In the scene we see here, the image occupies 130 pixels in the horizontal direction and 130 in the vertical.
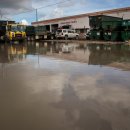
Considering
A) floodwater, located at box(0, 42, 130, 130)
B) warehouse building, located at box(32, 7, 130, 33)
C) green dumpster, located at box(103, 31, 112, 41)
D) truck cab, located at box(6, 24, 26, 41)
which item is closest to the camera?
floodwater, located at box(0, 42, 130, 130)

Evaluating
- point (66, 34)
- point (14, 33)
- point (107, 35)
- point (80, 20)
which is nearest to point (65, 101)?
point (14, 33)

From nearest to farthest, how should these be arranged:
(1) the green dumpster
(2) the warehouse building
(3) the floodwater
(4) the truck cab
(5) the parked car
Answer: (3) the floodwater < (4) the truck cab < (1) the green dumpster < (5) the parked car < (2) the warehouse building

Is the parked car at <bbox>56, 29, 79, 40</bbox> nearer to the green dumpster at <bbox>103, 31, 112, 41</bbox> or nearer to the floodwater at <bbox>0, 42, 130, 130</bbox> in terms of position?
the green dumpster at <bbox>103, 31, 112, 41</bbox>

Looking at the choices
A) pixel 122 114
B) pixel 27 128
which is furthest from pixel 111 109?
pixel 27 128

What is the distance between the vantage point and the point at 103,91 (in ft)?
20.6

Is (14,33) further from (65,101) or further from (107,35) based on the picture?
(65,101)

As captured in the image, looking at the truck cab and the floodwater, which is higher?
the truck cab

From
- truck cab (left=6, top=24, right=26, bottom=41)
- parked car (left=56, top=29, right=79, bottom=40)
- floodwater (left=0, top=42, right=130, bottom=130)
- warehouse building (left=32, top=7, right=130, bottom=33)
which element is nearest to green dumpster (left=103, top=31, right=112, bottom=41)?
parked car (left=56, top=29, right=79, bottom=40)

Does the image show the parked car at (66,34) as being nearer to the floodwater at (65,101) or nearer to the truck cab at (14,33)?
the truck cab at (14,33)

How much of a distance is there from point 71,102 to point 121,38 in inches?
1067

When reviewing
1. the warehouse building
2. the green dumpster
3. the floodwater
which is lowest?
the floodwater

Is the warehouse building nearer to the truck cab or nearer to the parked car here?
the parked car

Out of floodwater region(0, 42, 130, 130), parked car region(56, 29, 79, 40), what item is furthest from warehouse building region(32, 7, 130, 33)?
floodwater region(0, 42, 130, 130)

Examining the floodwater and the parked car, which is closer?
the floodwater
